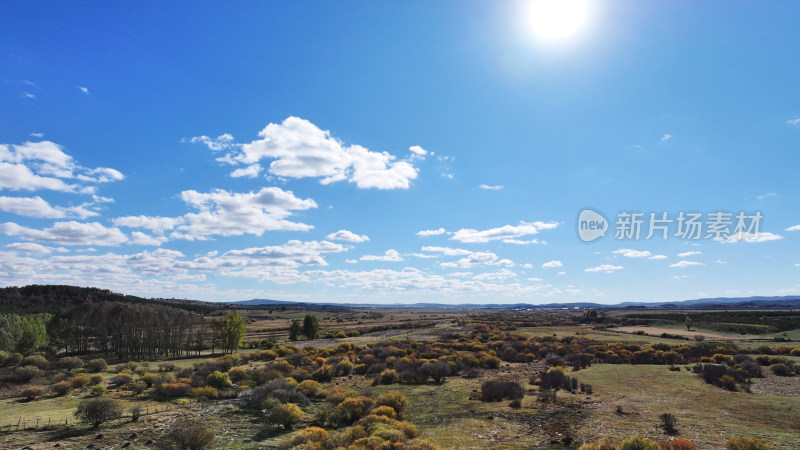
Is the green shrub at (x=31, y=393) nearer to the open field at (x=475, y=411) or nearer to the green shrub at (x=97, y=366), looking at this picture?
the open field at (x=475, y=411)

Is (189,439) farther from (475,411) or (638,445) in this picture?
(638,445)

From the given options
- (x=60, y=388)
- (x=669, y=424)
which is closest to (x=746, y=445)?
(x=669, y=424)

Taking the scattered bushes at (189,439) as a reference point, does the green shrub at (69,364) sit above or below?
below

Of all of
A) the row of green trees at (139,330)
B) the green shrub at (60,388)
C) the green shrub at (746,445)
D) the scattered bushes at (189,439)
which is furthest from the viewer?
the row of green trees at (139,330)

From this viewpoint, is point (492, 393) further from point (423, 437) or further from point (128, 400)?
point (128, 400)

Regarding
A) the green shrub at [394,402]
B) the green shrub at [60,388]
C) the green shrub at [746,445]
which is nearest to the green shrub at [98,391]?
the green shrub at [60,388]

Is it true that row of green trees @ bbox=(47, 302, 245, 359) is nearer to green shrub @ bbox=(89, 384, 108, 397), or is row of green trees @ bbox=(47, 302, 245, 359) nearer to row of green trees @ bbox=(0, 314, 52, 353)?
row of green trees @ bbox=(0, 314, 52, 353)

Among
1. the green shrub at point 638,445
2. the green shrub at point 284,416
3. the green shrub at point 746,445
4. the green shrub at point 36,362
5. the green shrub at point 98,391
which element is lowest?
the green shrub at point 36,362

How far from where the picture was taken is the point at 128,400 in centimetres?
2866

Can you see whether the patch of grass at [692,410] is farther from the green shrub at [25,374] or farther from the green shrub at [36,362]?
the green shrub at [36,362]

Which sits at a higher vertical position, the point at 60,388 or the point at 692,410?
the point at 692,410

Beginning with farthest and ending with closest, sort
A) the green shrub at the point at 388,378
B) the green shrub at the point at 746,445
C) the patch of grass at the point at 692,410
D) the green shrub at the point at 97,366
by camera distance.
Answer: the green shrub at the point at 97,366
the green shrub at the point at 388,378
the patch of grass at the point at 692,410
the green shrub at the point at 746,445

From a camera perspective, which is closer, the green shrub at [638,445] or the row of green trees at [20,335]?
the green shrub at [638,445]

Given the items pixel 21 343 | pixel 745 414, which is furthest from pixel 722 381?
pixel 21 343
